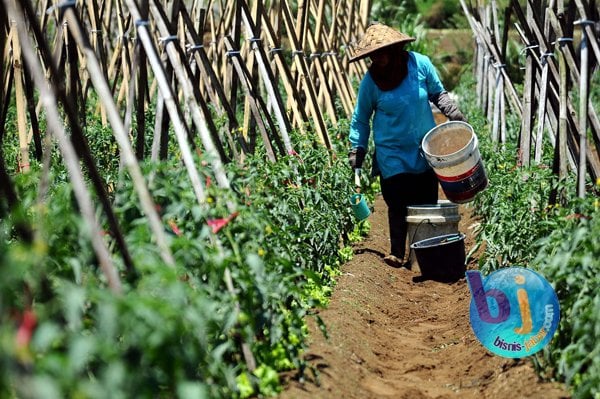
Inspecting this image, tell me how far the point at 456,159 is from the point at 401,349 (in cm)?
162

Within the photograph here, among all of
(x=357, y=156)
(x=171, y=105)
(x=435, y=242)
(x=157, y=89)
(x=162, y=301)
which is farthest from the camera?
(x=157, y=89)

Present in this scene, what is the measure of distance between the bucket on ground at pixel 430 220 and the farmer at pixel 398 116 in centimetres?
18

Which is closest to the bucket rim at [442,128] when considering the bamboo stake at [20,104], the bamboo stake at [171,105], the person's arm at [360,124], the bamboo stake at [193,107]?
the person's arm at [360,124]

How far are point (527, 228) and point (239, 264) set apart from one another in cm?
226

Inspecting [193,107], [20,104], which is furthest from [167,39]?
[20,104]

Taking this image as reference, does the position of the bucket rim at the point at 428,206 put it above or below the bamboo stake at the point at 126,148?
below

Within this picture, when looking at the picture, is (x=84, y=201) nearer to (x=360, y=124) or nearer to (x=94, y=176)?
(x=94, y=176)

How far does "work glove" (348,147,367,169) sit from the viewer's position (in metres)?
7.59

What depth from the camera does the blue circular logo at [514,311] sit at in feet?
14.1

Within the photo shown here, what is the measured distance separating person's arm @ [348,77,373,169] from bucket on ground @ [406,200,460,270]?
0.61m

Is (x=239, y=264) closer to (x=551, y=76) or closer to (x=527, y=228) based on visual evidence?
(x=527, y=228)

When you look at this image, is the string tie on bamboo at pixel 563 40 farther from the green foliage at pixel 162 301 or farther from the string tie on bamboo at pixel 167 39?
the string tie on bamboo at pixel 167 39

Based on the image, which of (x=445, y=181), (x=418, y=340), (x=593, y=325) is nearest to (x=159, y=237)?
(x=593, y=325)

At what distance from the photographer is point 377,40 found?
7.04 metres
